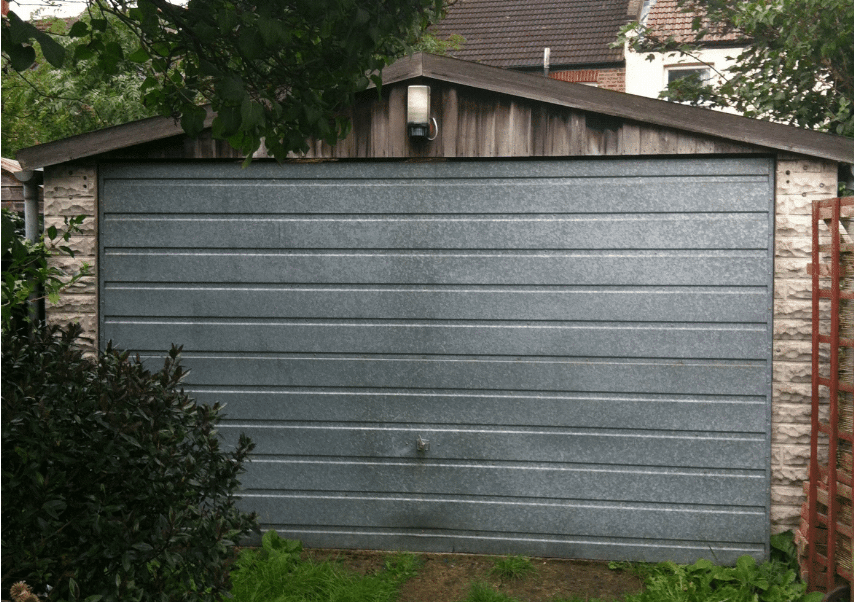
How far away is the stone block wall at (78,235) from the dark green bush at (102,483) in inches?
93.0

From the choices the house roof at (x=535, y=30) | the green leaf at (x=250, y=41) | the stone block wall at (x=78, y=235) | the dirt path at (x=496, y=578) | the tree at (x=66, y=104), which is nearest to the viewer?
the green leaf at (x=250, y=41)

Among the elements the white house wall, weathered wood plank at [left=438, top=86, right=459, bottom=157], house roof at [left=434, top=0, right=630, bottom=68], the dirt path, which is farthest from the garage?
house roof at [left=434, top=0, right=630, bottom=68]

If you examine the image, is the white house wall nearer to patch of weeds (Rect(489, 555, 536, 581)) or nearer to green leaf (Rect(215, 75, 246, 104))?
patch of weeds (Rect(489, 555, 536, 581))

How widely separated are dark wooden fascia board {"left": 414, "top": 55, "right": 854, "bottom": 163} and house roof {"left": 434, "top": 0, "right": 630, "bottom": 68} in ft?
33.4

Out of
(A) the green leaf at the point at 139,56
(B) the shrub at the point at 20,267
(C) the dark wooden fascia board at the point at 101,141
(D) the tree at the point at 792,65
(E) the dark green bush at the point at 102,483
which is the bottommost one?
(E) the dark green bush at the point at 102,483

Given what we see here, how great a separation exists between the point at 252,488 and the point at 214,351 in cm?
105

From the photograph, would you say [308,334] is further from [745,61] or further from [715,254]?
[745,61]

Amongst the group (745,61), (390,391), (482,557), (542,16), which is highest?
(542,16)

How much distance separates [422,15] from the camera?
2752 millimetres

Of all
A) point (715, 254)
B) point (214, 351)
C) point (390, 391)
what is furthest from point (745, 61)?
point (214, 351)

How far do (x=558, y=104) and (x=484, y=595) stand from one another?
3.26 m

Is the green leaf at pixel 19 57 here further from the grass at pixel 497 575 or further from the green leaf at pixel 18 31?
the grass at pixel 497 575

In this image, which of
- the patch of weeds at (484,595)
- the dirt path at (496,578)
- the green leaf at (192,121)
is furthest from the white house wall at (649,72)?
the green leaf at (192,121)

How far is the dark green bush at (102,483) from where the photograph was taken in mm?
2654
